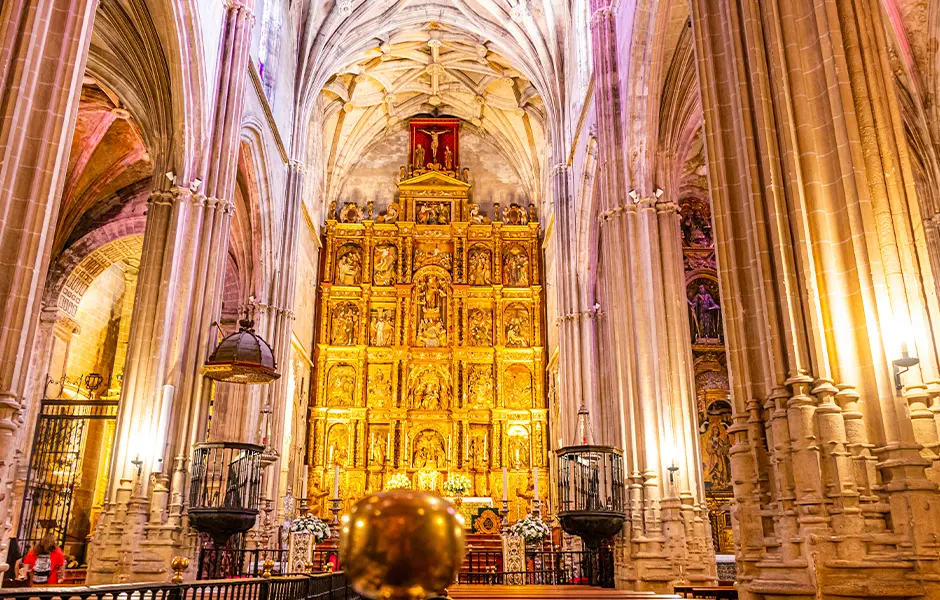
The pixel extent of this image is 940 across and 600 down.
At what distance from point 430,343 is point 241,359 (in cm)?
1491

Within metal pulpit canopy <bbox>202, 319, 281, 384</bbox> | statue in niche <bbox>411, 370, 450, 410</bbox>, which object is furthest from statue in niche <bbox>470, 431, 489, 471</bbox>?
metal pulpit canopy <bbox>202, 319, 281, 384</bbox>

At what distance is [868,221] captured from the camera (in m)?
6.64

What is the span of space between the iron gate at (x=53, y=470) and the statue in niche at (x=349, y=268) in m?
8.82

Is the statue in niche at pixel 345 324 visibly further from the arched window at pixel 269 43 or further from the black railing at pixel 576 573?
the black railing at pixel 576 573

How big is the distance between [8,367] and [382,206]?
74.9 ft

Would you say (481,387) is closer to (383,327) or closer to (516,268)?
(383,327)

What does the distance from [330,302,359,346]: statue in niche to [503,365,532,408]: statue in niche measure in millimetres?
5546

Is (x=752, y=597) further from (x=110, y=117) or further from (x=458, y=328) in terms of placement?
(x=458, y=328)

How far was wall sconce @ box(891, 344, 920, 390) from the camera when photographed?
6.04m

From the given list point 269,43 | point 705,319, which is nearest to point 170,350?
point 269,43

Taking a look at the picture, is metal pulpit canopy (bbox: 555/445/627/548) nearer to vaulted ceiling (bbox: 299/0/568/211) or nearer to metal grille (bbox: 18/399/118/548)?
metal grille (bbox: 18/399/118/548)

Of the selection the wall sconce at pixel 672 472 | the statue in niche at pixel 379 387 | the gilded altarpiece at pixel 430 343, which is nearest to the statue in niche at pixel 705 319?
the gilded altarpiece at pixel 430 343

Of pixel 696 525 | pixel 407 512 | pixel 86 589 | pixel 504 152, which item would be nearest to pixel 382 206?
pixel 504 152

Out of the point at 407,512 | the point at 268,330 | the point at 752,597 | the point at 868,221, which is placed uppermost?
the point at 268,330
